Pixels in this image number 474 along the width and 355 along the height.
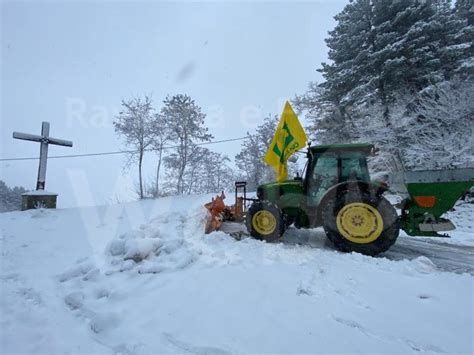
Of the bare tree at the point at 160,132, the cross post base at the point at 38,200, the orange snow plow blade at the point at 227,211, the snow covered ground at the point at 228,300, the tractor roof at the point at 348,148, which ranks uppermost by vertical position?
the bare tree at the point at 160,132

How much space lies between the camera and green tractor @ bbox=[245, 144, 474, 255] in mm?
4039

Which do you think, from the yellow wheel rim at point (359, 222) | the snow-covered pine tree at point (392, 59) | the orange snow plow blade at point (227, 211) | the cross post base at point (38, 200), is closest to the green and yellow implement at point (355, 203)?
the yellow wheel rim at point (359, 222)

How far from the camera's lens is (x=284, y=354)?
166 centimetres

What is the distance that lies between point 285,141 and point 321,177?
2.42 m

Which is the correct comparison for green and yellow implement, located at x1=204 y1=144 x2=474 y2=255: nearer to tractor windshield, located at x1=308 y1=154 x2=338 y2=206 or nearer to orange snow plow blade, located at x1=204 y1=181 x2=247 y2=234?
tractor windshield, located at x1=308 y1=154 x2=338 y2=206

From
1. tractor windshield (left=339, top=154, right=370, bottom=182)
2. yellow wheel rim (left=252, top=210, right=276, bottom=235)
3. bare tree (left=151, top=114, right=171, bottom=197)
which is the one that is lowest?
yellow wheel rim (left=252, top=210, right=276, bottom=235)

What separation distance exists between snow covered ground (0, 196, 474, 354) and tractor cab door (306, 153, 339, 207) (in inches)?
45.6

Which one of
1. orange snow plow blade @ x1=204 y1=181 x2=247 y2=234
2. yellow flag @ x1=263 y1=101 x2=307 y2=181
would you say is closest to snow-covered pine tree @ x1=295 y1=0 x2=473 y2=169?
yellow flag @ x1=263 y1=101 x2=307 y2=181

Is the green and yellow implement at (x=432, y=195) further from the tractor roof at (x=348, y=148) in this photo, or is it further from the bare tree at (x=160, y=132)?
the bare tree at (x=160, y=132)

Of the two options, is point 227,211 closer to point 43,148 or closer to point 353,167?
point 353,167

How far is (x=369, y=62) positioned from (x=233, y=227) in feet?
36.0

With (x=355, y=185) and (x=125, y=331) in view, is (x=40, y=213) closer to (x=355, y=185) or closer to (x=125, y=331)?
(x=125, y=331)

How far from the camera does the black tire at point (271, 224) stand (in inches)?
193

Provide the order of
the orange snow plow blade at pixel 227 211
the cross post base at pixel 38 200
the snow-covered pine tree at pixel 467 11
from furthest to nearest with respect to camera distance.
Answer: the snow-covered pine tree at pixel 467 11 < the cross post base at pixel 38 200 < the orange snow plow blade at pixel 227 211
